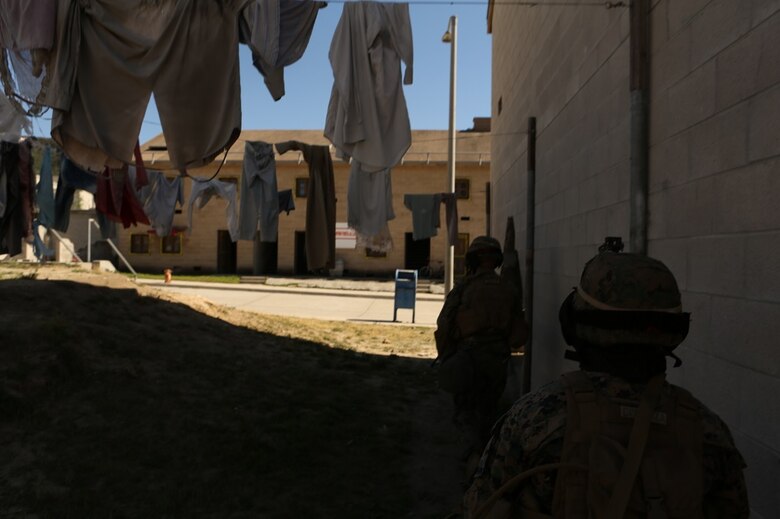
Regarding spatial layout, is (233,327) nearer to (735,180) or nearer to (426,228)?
(426,228)

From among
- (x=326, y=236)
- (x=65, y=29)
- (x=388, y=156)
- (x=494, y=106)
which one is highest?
(x=494, y=106)

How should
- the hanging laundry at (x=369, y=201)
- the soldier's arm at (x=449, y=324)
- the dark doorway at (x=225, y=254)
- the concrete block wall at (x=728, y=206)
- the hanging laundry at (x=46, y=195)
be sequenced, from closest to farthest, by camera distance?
the concrete block wall at (x=728, y=206), the soldier's arm at (x=449, y=324), the hanging laundry at (x=369, y=201), the hanging laundry at (x=46, y=195), the dark doorway at (x=225, y=254)

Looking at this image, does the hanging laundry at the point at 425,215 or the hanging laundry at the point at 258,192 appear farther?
the hanging laundry at the point at 425,215

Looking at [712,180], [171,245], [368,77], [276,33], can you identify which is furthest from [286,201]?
[171,245]

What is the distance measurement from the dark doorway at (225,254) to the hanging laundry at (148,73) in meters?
25.9

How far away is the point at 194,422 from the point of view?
18.2ft

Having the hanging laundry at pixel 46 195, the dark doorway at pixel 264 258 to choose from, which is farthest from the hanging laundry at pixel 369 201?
the dark doorway at pixel 264 258

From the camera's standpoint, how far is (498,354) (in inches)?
187

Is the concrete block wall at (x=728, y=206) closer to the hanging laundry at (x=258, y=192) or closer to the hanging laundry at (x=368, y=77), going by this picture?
the hanging laundry at (x=368, y=77)

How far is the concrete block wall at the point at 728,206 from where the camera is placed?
1.79m

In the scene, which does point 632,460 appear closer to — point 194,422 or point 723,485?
point 723,485

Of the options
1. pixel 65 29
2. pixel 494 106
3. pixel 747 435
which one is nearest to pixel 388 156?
pixel 65 29

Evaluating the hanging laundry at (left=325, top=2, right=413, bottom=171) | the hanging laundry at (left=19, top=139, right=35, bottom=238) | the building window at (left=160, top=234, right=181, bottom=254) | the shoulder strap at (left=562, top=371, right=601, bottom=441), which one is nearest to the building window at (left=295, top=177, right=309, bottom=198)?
the building window at (left=160, top=234, right=181, bottom=254)

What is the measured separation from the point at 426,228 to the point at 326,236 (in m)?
3.25
